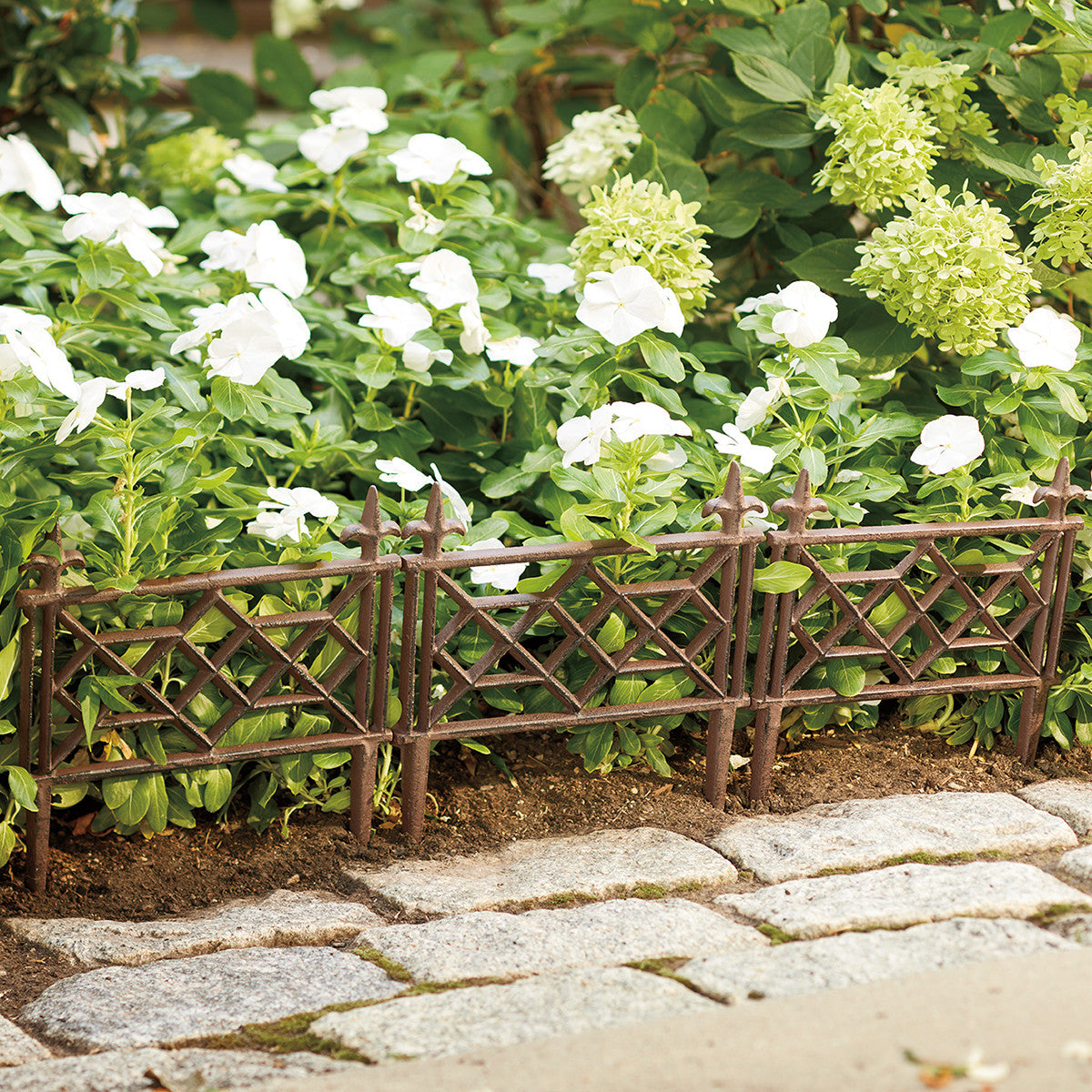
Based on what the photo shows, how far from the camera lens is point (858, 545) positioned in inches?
98.7

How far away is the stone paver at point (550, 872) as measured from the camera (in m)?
2.08

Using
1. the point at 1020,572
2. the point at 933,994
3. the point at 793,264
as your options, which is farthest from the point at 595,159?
the point at 933,994

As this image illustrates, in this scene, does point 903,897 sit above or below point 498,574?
below

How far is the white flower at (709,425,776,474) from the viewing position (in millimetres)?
2322

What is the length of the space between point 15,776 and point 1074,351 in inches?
85.8

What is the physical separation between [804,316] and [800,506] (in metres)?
0.41

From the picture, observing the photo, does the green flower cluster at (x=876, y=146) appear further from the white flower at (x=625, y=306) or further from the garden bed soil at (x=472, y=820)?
the garden bed soil at (x=472, y=820)

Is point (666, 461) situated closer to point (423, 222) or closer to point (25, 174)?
point (423, 222)

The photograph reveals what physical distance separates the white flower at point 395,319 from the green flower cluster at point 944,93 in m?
1.21

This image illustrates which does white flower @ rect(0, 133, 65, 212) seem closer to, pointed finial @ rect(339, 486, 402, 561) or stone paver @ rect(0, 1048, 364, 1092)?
pointed finial @ rect(339, 486, 402, 561)

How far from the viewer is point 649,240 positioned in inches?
101

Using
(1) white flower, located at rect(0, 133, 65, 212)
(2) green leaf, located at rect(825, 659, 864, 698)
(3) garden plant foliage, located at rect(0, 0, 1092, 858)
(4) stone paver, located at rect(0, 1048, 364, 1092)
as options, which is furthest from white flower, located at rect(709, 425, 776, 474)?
(1) white flower, located at rect(0, 133, 65, 212)

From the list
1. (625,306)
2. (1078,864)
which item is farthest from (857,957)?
(625,306)

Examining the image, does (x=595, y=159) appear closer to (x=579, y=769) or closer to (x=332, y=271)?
(x=332, y=271)
